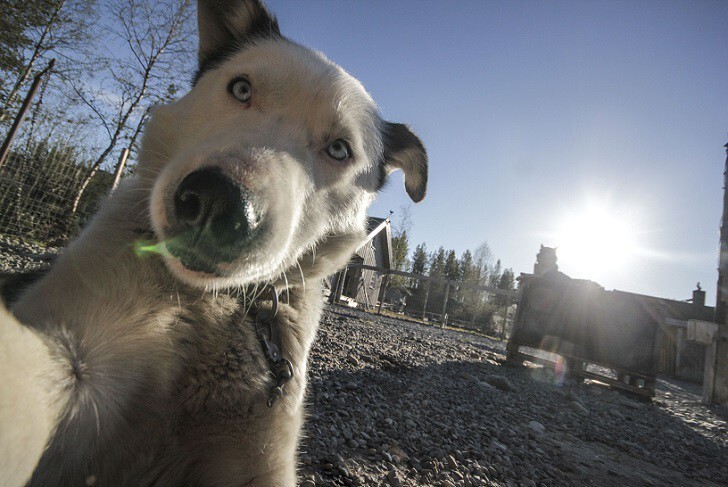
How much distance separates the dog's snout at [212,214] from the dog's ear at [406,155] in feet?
6.67

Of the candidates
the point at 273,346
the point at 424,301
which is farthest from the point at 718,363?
the point at 424,301

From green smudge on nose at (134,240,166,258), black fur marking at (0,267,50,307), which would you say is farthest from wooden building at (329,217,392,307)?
green smudge on nose at (134,240,166,258)

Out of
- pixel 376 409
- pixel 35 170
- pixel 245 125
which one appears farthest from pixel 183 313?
pixel 35 170

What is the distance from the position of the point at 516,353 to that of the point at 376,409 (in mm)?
7049

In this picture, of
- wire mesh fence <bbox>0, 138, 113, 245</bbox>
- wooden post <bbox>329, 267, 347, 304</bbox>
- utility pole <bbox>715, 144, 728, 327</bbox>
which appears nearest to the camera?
wire mesh fence <bbox>0, 138, 113, 245</bbox>

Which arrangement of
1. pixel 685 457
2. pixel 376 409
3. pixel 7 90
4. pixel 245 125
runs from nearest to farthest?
pixel 245 125 → pixel 376 409 → pixel 685 457 → pixel 7 90

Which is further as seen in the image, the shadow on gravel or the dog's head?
the shadow on gravel

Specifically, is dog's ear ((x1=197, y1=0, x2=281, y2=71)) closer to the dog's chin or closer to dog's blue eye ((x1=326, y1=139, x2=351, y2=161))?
dog's blue eye ((x1=326, y1=139, x2=351, y2=161))

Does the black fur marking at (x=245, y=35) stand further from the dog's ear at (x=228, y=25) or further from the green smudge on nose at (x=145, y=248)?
the green smudge on nose at (x=145, y=248)

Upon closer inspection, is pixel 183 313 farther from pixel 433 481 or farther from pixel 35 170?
pixel 35 170

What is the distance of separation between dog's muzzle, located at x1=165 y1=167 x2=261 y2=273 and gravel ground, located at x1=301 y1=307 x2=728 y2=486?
1383 mm

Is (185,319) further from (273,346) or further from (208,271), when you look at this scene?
(273,346)

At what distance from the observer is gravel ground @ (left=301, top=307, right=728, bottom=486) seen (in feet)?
8.44

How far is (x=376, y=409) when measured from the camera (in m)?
3.52
